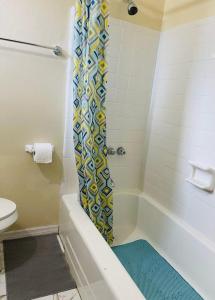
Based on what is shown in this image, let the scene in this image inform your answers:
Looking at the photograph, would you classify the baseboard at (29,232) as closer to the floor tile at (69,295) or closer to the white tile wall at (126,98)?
the white tile wall at (126,98)

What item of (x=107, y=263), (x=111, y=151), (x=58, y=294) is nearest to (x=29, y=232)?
(x=58, y=294)

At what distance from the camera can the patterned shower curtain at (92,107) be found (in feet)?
4.86

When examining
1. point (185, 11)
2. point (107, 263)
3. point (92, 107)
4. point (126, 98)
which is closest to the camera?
point (107, 263)

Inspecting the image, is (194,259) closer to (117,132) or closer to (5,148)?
(117,132)

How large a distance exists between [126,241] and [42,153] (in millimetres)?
1070

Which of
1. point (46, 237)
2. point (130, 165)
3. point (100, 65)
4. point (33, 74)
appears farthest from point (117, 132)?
point (46, 237)

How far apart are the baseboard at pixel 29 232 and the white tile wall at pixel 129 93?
72cm

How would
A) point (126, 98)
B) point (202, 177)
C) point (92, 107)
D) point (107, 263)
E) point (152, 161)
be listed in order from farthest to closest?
point (152, 161), point (126, 98), point (202, 177), point (92, 107), point (107, 263)

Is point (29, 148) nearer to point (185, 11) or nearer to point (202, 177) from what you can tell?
point (202, 177)

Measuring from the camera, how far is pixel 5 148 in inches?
72.0

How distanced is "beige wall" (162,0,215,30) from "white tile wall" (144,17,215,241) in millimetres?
58

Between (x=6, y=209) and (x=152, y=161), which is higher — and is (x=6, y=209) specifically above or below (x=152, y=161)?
below

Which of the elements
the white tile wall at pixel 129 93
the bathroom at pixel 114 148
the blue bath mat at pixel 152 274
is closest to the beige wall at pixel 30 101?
the bathroom at pixel 114 148

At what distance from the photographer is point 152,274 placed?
1702 mm
